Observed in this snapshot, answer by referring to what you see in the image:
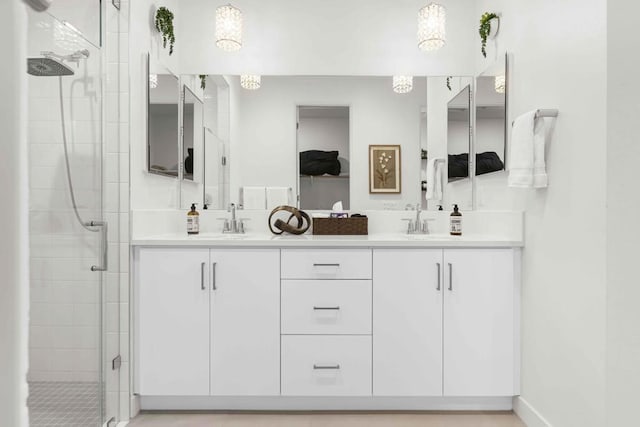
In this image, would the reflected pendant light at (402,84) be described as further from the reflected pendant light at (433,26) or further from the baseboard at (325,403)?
the baseboard at (325,403)

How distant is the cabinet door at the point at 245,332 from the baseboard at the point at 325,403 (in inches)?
4.3

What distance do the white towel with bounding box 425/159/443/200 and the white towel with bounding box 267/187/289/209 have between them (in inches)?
36.2

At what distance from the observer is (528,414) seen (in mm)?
1956

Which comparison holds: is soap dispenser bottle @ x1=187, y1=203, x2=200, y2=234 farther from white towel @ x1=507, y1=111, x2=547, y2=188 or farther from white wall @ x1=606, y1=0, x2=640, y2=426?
white wall @ x1=606, y1=0, x2=640, y2=426

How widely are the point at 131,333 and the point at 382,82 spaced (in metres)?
2.09

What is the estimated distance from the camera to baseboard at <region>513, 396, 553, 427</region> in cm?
185

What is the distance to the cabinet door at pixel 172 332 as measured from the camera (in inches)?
79.0

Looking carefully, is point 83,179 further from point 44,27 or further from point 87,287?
point 44,27

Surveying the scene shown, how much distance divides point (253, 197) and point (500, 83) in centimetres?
163

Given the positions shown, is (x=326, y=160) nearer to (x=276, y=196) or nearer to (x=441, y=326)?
(x=276, y=196)

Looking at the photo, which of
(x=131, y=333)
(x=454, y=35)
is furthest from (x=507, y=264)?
(x=131, y=333)

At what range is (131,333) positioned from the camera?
2008mm

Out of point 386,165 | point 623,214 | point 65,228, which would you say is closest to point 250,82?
point 386,165

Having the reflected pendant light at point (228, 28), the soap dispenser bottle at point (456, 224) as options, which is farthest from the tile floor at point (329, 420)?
the reflected pendant light at point (228, 28)
